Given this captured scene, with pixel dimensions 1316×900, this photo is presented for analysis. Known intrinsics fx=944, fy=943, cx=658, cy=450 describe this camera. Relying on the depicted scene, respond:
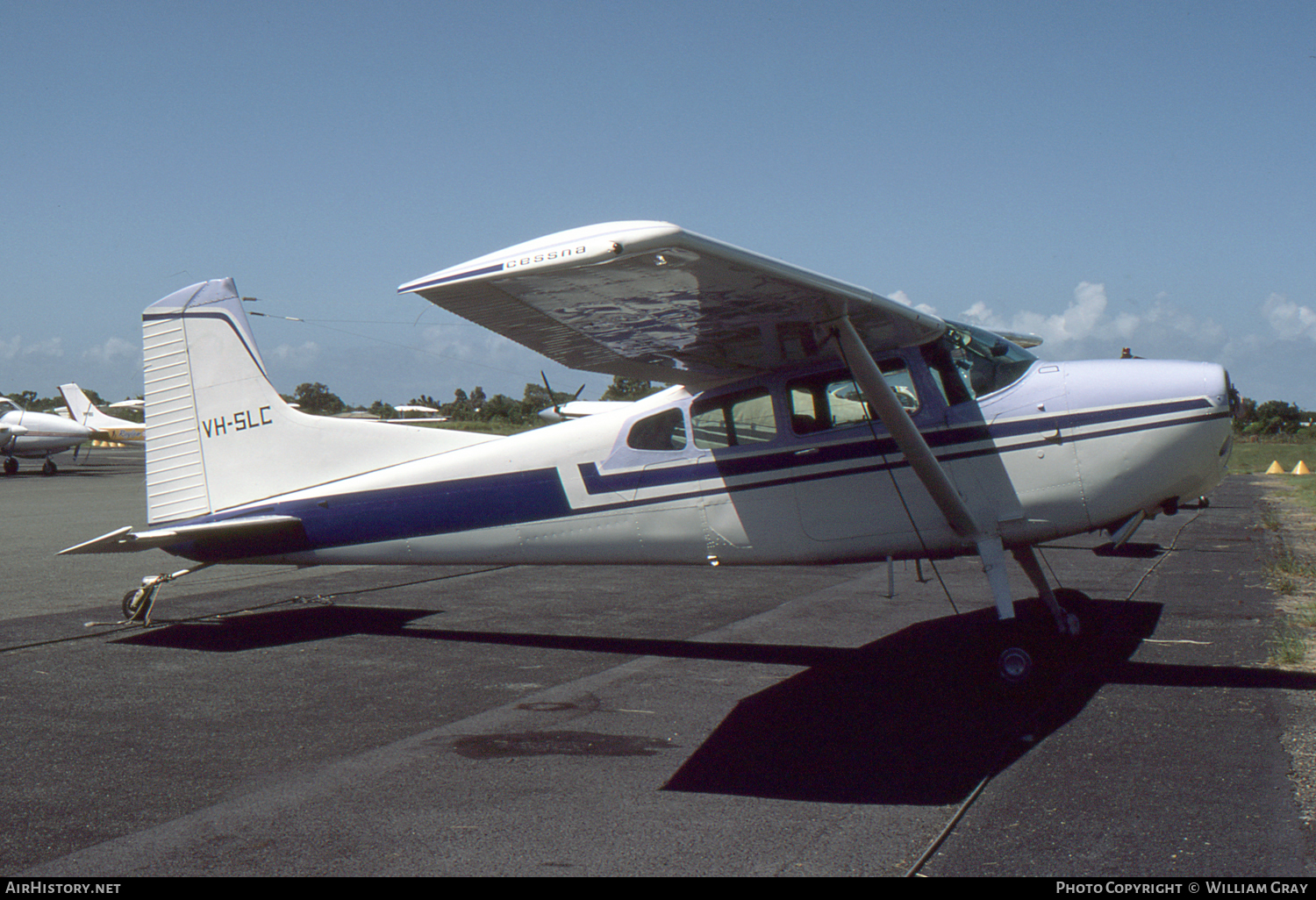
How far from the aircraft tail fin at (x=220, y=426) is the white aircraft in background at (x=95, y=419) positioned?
43028 mm

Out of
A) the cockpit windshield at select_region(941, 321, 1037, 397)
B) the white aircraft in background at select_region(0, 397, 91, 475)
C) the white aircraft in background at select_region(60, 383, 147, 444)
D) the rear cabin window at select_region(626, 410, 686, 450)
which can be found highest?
the white aircraft in background at select_region(60, 383, 147, 444)

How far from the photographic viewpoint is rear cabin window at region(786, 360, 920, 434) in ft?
21.0

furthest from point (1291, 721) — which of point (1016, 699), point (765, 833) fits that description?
point (765, 833)

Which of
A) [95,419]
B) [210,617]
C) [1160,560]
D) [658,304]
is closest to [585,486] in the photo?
[658,304]

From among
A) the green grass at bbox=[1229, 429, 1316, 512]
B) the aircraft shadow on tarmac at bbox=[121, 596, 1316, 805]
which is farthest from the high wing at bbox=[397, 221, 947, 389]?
the green grass at bbox=[1229, 429, 1316, 512]

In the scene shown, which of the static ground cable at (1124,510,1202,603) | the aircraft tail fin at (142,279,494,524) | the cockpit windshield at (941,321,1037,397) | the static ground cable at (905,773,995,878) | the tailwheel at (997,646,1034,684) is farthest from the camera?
the static ground cable at (1124,510,1202,603)

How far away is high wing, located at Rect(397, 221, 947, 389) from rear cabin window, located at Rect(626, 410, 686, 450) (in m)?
0.27

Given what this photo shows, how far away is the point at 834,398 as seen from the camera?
6.52 metres

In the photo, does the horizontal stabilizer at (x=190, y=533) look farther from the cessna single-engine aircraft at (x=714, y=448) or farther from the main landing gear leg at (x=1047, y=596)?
the main landing gear leg at (x=1047, y=596)

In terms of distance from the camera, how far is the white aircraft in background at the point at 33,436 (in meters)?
35.2

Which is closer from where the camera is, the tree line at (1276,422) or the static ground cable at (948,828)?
the static ground cable at (948,828)

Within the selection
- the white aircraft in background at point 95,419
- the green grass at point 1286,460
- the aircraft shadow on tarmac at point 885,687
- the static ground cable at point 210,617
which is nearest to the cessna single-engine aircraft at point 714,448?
the static ground cable at point 210,617

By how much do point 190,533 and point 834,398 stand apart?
5.36 metres

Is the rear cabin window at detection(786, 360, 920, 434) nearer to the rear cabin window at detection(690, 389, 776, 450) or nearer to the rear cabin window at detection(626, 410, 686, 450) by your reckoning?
the rear cabin window at detection(690, 389, 776, 450)
